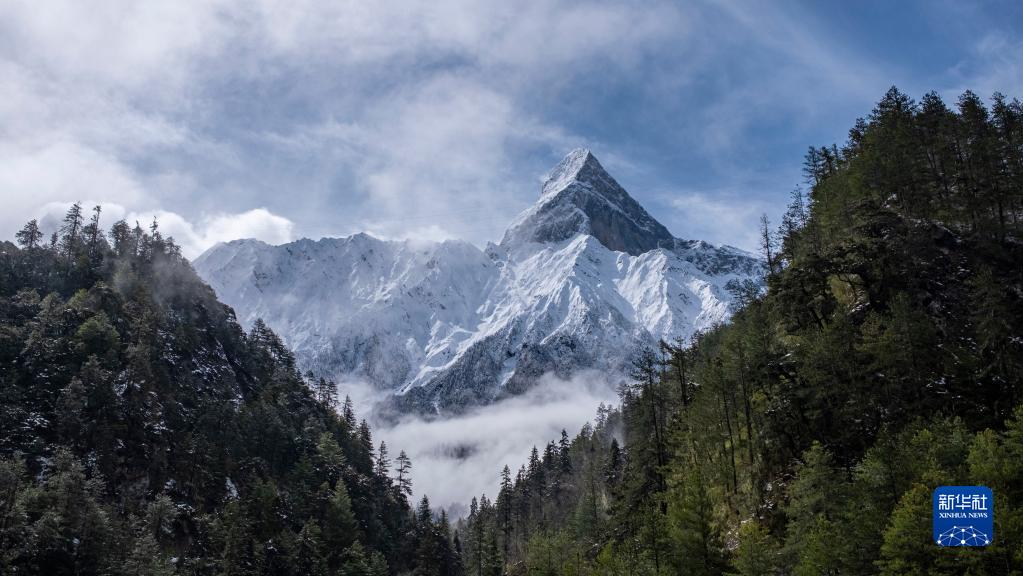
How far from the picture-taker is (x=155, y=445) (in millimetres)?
104500

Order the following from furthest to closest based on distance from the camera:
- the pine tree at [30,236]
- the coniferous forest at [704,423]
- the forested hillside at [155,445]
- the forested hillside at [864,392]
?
1. the pine tree at [30,236]
2. the forested hillside at [155,445]
3. the coniferous forest at [704,423]
4. the forested hillside at [864,392]

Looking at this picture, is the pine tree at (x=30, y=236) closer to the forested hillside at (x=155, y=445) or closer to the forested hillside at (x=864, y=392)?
the forested hillside at (x=155, y=445)

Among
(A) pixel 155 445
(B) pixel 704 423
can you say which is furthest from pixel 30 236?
(B) pixel 704 423

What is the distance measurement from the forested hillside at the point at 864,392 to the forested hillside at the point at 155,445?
46.8 meters

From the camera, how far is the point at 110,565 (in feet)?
236

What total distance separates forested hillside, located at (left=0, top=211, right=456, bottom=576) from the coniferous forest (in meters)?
0.40

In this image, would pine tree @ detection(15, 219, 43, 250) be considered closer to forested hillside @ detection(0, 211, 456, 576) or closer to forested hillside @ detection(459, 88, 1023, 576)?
forested hillside @ detection(0, 211, 456, 576)

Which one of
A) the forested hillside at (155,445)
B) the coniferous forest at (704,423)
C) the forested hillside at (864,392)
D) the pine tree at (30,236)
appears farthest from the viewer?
the pine tree at (30,236)

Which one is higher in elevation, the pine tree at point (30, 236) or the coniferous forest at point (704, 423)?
the pine tree at point (30, 236)

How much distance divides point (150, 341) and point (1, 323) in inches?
888

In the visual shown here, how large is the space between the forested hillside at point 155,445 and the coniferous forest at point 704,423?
40cm

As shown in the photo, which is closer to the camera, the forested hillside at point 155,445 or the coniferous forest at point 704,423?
the coniferous forest at point 704,423

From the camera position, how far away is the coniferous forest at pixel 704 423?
38312 millimetres

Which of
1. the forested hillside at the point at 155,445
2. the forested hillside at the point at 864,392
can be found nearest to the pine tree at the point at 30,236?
the forested hillside at the point at 155,445
